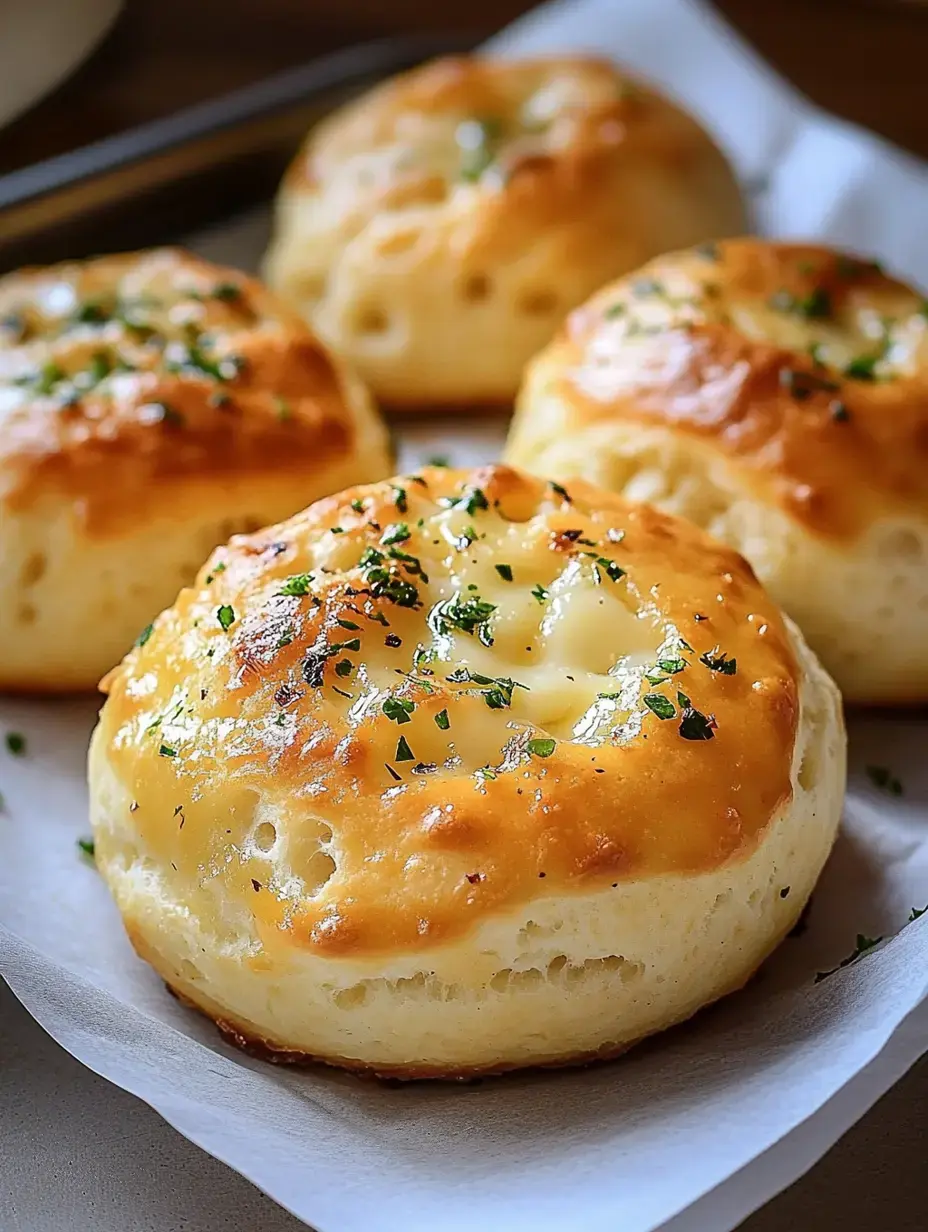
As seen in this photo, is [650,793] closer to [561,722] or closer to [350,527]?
[561,722]

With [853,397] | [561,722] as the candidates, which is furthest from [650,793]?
[853,397]

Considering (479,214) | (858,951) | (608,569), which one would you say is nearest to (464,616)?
(608,569)

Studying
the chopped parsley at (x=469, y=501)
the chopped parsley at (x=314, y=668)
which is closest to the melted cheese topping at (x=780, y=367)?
the chopped parsley at (x=469, y=501)

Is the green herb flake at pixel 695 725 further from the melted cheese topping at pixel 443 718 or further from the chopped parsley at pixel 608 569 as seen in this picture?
the chopped parsley at pixel 608 569

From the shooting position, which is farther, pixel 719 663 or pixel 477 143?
pixel 477 143

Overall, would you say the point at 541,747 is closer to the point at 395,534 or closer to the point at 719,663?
the point at 719,663

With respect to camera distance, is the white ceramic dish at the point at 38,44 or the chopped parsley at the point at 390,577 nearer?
the chopped parsley at the point at 390,577

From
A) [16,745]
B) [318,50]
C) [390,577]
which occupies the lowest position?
[16,745]

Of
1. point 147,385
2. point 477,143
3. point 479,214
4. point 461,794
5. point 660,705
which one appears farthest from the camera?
point 477,143
